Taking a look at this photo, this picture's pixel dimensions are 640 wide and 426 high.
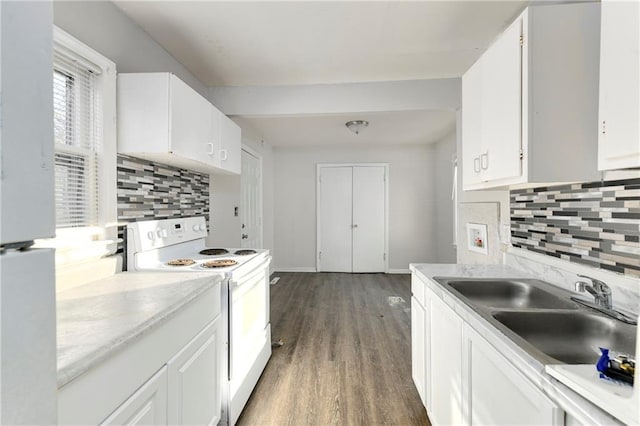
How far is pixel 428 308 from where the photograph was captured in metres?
1.62

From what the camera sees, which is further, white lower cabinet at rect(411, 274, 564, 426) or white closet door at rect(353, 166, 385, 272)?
white closet door at rect(353, 166, 385, 272)

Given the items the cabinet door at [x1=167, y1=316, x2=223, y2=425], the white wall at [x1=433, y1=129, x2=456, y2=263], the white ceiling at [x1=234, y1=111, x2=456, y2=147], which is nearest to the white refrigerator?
the cabinet door at [x1=167, y1=316, x2=223, y2=425]

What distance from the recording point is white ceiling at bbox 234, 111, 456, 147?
3625mm

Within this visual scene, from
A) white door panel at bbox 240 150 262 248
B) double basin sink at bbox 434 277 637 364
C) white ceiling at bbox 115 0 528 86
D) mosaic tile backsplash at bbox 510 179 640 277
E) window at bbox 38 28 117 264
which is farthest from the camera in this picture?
white door panel at bbox 240 150 262 248

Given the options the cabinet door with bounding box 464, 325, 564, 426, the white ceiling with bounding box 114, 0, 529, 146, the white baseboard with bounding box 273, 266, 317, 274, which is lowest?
the white baseboard with bounding box 273, 266, 317, 274

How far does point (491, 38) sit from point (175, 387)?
270 cm

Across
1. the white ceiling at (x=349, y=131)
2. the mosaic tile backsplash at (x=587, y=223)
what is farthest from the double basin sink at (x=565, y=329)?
the white ceiling at (x=349, y=131)

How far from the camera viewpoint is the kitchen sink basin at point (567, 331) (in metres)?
1.07

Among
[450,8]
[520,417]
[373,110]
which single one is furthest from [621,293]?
[373,110]

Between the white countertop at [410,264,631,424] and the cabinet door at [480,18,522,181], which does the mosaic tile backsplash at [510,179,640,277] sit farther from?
the white countertop at [410,264,631,424]

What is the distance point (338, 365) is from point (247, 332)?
83 cm

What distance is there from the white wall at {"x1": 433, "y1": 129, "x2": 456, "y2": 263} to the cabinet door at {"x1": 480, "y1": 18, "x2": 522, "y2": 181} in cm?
300

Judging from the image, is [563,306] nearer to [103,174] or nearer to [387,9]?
[387,9]

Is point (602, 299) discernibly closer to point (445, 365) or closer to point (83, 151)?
point (445, 365)
